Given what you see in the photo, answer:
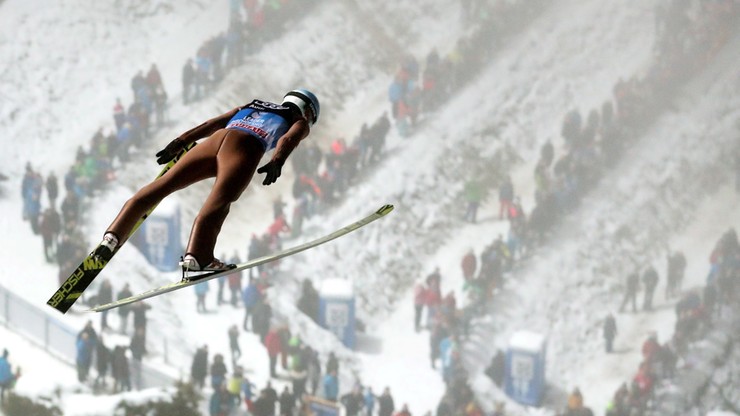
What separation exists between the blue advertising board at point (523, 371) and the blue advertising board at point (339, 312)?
2945 mm

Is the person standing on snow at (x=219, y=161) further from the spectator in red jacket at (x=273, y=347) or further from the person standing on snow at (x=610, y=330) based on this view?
the person standing on snow at (x=610, y=330)

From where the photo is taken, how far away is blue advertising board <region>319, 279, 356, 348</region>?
85.1 feet

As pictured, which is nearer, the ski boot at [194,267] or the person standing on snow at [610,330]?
the ski boot at [194,267]

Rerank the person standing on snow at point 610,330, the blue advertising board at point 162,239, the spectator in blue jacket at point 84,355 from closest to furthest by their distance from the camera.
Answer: the spectator in blue jacket at point 84,355 < the blue advertising board at point 162,239 < the person standing on snow at point 610,330

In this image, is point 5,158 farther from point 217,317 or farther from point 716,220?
point 716,220

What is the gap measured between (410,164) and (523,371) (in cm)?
636

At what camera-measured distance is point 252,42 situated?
3225cm

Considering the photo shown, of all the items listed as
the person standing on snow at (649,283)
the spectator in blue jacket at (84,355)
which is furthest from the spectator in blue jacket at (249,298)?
the person standing on snow at (649,283)

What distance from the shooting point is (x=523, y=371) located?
2569 centimetres

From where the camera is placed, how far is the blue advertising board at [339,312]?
2594cm

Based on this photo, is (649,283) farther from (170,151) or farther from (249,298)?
(170,151)

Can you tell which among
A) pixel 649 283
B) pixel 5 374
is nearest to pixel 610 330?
pixel 649 283

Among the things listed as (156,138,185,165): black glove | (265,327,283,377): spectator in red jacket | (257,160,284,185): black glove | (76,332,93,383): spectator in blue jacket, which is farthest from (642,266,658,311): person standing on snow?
(257,160,284,185): black glove

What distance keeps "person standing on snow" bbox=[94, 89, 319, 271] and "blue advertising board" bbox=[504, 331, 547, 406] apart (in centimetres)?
1641
